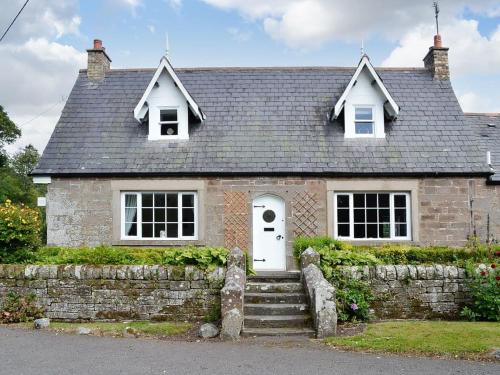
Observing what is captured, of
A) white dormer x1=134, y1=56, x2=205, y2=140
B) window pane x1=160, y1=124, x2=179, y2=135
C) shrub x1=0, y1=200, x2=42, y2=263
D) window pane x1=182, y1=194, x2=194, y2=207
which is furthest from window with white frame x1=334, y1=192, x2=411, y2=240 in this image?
shrub x1=0, y1=200, x2=42, y2=263

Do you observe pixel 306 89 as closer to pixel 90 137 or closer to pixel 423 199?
pixel 423 199

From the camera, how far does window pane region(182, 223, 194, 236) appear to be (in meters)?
16.1

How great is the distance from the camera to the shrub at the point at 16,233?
38.7ft

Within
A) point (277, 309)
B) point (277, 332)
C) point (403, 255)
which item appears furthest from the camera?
point (403, 255)

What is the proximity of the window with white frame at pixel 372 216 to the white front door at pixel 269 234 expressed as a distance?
73.5 inches

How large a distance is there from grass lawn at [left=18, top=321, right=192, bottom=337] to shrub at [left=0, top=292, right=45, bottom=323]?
1.23ft

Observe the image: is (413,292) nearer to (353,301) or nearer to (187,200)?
(353,301)

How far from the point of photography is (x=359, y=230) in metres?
16.2

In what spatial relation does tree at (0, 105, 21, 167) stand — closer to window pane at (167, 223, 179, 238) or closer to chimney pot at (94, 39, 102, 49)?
chimney pot at (94, 39, 102, 49)

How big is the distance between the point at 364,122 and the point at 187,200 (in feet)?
21.4

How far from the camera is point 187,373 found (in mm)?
7195

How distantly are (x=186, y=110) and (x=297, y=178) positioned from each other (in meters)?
4.46

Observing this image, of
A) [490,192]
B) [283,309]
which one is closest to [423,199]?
[490,192]

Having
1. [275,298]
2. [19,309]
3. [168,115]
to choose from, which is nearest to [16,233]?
[19,309]
